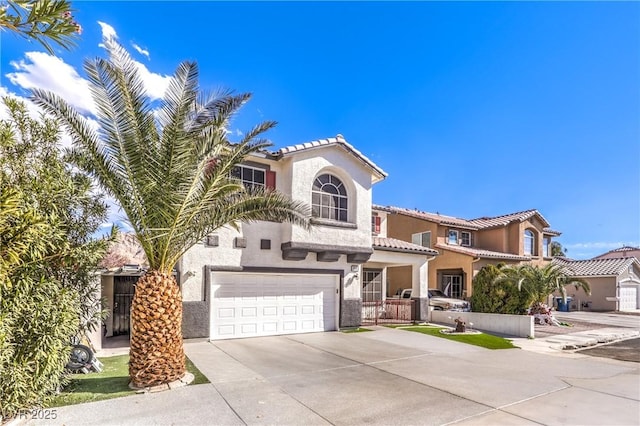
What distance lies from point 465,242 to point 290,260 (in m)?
19.7

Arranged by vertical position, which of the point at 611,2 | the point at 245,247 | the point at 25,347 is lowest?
the point at 25,347

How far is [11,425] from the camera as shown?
5.50m

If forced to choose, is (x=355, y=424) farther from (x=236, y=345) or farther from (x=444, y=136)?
(x=444, y=136)

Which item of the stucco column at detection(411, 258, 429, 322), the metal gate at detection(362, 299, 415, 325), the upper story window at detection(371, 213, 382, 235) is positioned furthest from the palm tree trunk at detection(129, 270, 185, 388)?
the upper story window at detection(371, 213, 382, 235)

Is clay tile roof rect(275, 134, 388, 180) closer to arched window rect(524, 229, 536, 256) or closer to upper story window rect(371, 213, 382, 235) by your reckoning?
upper story window rect(371, 213, 382, 235)

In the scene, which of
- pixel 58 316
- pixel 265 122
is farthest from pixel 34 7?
pixel 265 122

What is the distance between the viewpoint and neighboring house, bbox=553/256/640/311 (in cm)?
2898

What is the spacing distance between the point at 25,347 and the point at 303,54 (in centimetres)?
1299

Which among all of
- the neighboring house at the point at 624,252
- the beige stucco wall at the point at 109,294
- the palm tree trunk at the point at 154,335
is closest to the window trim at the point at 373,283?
the beige stucco wall at the point at 109,294

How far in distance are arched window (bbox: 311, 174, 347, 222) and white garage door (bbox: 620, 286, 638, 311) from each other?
2819 cm

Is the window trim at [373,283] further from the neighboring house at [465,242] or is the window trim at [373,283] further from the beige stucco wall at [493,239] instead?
the beige stucco wall at [493,239]

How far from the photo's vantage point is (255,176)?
13906 millimetres

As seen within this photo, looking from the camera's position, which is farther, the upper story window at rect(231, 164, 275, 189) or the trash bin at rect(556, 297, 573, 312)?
the trash bin at rect(556, 297, 573, 312)

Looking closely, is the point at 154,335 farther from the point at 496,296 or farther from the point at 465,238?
the point at 465,238
